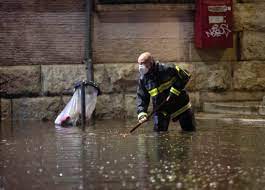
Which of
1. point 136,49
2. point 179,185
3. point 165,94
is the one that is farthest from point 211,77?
point 179,185

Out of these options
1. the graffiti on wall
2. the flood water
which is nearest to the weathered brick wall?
the graffiti on wall

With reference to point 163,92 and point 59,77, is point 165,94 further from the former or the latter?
point 59,77

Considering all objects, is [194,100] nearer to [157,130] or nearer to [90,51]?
[90,51]

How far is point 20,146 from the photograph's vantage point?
877 cm

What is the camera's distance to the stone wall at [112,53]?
13.4 metres

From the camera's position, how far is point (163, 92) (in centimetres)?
1041

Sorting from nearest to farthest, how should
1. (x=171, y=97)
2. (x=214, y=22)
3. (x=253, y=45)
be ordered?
1. (x=171, y=97)
2. (x=214, y=22)
3. (x=253, y=45)

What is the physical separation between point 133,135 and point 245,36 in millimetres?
4451

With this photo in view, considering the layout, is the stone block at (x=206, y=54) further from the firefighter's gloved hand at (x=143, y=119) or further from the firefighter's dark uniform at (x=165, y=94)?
the firefighter's gloved hand at (x=143, y=119)

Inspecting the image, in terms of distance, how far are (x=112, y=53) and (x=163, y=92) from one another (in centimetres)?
333

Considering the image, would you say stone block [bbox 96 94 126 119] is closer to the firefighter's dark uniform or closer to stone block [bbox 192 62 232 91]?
stone block [bbox 192 62 232 91]

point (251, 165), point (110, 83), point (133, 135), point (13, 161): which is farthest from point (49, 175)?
point (110, 83)

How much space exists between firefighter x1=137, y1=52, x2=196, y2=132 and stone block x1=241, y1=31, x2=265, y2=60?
347cm

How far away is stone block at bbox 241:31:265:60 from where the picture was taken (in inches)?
531
